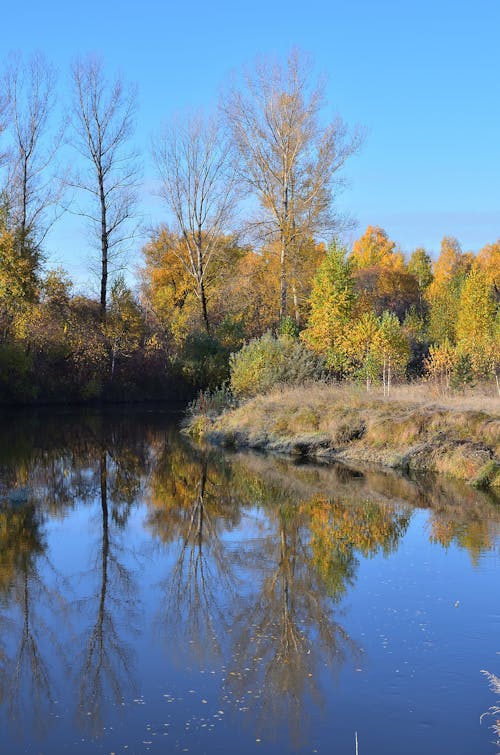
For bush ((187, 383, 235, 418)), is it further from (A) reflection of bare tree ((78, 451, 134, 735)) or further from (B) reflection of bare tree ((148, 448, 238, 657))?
(A) reflection of bare tree ((78, 451, 134, 735))

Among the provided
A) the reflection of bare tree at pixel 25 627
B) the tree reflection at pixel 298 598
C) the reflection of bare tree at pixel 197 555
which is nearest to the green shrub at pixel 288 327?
the reflection of bare tree at pixel 197 555

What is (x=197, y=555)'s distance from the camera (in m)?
10.6

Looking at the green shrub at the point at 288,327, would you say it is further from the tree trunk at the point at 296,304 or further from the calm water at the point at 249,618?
the calm water at the point at 249,618

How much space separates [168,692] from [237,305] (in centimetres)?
4004

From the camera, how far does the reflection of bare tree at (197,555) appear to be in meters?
7.80

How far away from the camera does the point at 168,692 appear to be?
6262mm

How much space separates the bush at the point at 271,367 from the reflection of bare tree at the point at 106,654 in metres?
16.2

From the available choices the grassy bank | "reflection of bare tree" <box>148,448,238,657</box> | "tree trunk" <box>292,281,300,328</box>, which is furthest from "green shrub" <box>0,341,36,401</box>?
"reflection of bare tree" <box>148,448,238,657</box>

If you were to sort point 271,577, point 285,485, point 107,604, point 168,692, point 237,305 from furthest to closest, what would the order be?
point 237,305, point 285,485, point 271,577, point 107,604, point 168,692

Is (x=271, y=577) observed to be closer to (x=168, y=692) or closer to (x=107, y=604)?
(x=107, y=604)

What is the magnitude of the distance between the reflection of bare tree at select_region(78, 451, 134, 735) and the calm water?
0.07 feet

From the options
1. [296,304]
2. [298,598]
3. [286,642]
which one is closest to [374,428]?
[298,598]

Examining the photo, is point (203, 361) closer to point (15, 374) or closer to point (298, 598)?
point (15, 374)

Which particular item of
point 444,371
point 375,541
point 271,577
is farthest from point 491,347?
point 271,577
